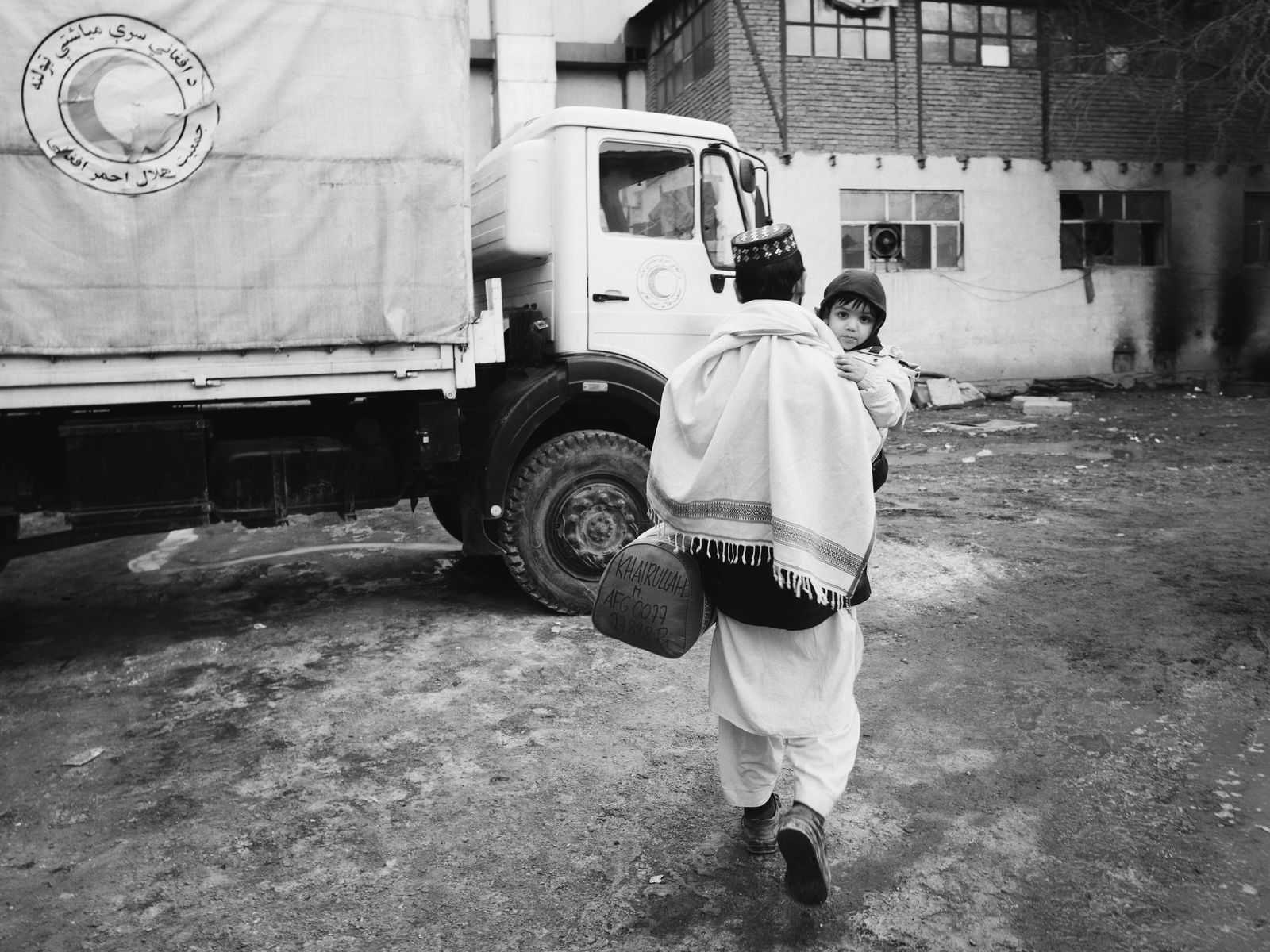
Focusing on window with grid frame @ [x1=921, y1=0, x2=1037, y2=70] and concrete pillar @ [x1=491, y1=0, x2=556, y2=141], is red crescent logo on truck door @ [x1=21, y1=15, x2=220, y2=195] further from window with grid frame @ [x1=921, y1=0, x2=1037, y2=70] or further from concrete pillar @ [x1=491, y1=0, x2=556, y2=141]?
window with grid frame @ [x1=921, y1=0, x2=1037, y2=70]

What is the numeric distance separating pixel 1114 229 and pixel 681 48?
26.5ft

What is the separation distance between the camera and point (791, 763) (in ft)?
9.46

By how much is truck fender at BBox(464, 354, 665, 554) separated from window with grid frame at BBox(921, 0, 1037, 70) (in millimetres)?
13786

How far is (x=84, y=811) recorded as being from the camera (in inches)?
137

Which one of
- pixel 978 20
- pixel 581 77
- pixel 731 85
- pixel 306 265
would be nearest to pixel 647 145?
pixel 306 265

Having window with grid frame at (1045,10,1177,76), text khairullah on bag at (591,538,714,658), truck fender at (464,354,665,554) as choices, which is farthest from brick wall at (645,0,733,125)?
text khairullah on bag at (591,538,714,658)

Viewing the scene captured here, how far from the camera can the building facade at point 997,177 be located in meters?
16.5

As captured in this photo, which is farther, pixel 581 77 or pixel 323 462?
pixel 581 77

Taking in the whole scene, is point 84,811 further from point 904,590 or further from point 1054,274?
point 1054,274

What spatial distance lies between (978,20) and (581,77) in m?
7.18

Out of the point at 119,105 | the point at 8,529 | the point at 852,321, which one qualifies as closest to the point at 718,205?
the point at 119,105

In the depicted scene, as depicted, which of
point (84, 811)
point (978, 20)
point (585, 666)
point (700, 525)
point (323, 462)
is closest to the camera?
point (700, 525)

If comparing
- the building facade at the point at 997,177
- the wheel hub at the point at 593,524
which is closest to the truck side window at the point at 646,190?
the wheel hub at the point at 593,524

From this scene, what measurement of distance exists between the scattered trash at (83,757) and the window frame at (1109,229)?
17.2 metres
